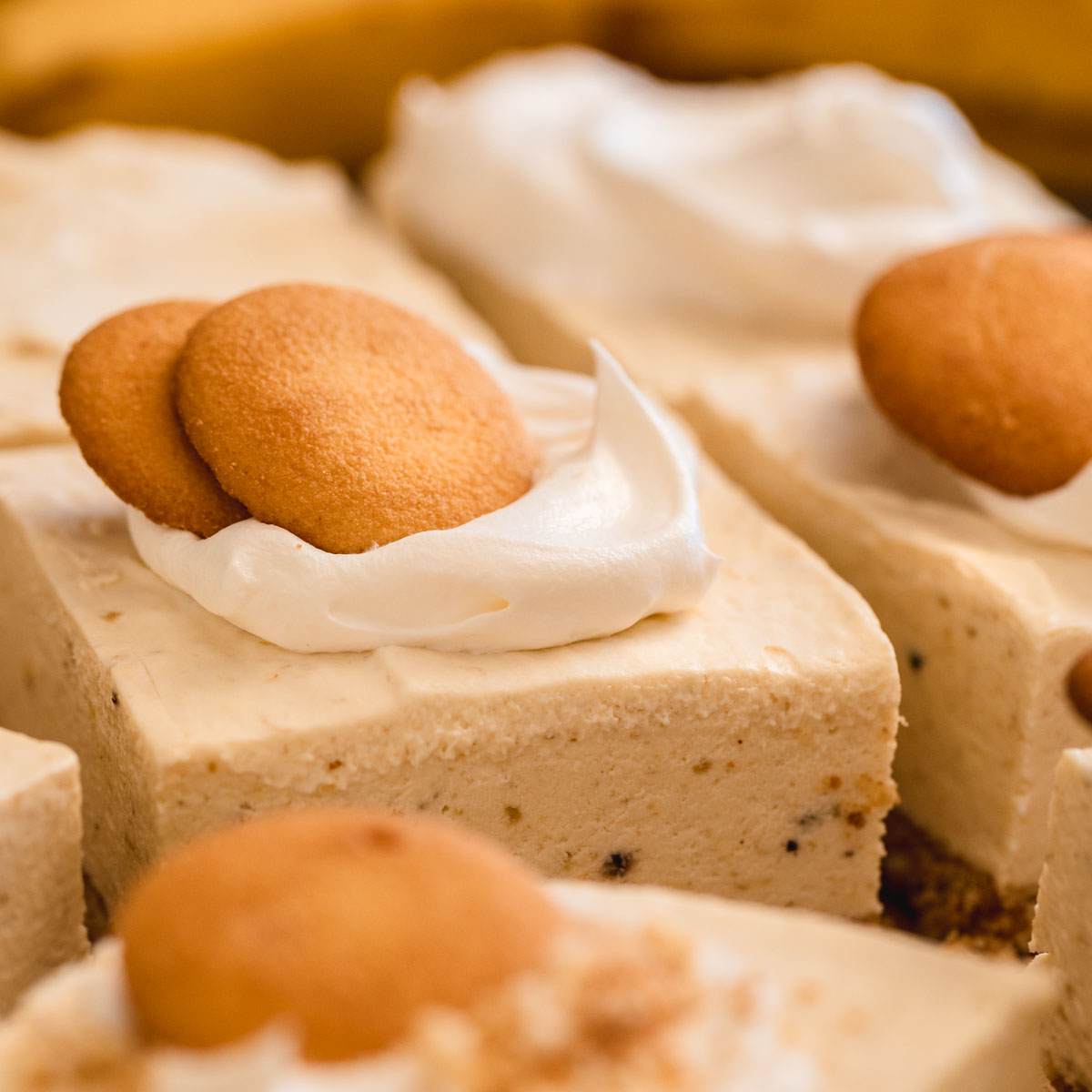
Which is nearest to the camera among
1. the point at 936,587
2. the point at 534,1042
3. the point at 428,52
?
the point at 534,1042

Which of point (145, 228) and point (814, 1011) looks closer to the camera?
point (814, 1011)

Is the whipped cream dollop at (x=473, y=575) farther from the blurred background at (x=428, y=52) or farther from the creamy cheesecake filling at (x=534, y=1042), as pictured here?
the blurred background at (x=428, y=52)

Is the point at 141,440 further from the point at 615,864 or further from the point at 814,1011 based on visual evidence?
the point at 814,1011

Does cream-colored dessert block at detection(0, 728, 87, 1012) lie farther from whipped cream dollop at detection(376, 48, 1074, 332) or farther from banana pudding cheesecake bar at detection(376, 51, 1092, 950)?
whipped cream dollop at detection(376, 48, 1074, 332)

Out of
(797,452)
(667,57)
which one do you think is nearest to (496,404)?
(797,452)

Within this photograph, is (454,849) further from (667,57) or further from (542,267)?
(667,57)

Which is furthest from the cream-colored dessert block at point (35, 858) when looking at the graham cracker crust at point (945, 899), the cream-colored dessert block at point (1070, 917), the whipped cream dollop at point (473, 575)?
the graham cracker crust at point (945, 899)

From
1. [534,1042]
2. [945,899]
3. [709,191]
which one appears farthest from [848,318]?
[534,1042]
